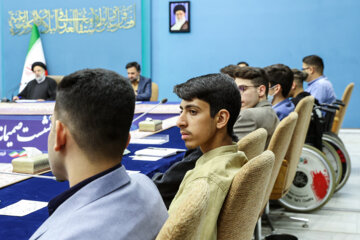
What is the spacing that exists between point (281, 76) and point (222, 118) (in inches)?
77.4

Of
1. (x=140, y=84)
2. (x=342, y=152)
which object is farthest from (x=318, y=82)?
(x=140, y=84)

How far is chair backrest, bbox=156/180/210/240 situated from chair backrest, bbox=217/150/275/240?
13.7 inches

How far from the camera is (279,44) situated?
8.01 meters

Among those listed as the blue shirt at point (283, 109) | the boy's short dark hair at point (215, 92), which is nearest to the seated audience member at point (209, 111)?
the boy's short dark hair at point (215, 92)

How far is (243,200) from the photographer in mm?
1188

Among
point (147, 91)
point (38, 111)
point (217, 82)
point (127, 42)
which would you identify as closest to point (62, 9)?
point (127, 42)

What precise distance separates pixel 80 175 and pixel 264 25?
7488 millimetres

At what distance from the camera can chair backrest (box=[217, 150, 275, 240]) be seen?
1.18 m

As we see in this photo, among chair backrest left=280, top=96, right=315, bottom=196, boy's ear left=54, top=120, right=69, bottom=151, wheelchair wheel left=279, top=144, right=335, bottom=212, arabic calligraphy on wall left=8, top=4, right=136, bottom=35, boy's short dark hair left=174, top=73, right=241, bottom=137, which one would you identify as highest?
arabic calligraphy on wall left=8, top=4, right=136, bottom=35

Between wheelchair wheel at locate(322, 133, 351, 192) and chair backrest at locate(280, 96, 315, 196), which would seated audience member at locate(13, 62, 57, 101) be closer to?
wheelchair wheel at locate(322, 133, 351, 192)

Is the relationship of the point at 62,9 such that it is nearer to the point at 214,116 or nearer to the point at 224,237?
the point at 214,116

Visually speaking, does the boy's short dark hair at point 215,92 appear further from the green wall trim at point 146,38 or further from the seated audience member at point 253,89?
the green wall trim at point 146,38

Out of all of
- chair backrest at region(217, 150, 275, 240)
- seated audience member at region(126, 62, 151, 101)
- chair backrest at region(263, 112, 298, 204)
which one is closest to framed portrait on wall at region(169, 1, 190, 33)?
seated audience member at region(126, 62, 151, 101)

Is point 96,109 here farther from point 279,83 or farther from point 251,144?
point 279,83
